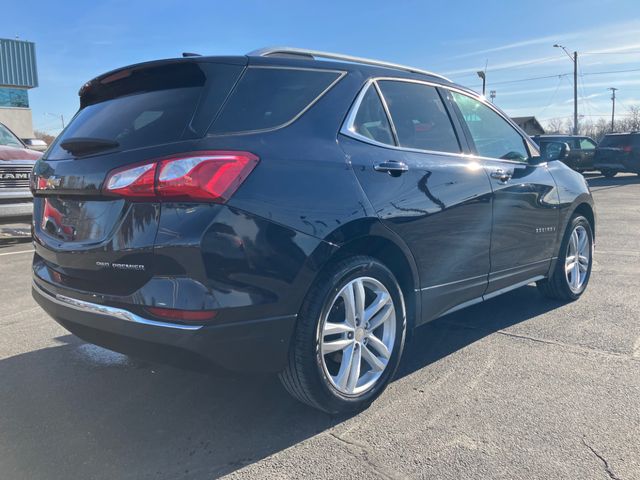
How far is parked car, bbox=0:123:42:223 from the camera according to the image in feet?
26.8

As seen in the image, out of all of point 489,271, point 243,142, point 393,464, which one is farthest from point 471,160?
point 393,464

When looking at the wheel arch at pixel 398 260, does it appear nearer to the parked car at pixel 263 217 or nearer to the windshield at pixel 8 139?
the parked car at pixel 263 217

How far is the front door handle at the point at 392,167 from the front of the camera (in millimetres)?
3043

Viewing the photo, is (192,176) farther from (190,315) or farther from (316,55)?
(316,55)

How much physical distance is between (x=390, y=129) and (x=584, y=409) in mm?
1854

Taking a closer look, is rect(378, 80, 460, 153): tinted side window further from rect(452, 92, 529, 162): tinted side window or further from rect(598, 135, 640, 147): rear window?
rect(598, 135, 640, 147): rear window

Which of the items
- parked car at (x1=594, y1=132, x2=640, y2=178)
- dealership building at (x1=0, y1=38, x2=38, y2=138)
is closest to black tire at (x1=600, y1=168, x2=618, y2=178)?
parked car at (x1=594, y1=132, x2=640, y2=178)

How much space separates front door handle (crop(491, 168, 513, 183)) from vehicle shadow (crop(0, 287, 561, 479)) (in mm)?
1208

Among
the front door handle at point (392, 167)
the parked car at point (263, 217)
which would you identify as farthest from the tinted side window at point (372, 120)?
the front door handle at point (392, 167)

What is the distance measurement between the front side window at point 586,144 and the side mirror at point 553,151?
→ 840 inches

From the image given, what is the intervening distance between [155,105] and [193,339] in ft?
3.85

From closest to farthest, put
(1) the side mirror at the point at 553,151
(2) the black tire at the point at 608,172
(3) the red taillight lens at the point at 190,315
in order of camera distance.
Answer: (3) the red taillight lens at the point at 190,315, (1) the side mirror at the point at 553,151, (2) the black tire at the point at 608,172

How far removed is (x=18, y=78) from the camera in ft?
160

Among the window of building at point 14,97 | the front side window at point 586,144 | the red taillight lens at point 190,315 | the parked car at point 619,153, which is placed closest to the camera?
the red taillight lens at point 190,315
